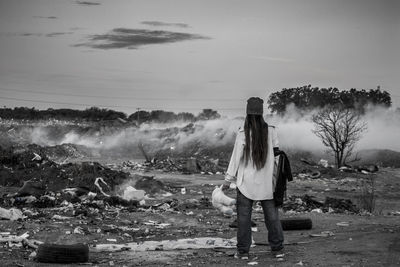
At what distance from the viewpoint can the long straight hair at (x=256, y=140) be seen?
8016 mm

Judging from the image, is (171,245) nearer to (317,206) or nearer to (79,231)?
(79,231)

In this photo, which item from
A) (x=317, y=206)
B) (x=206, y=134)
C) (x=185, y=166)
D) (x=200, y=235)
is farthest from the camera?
(x=206, y=134)

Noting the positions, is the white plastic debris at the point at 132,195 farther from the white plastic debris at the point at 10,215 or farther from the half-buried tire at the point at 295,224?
the half-buried tire at the point at 295,224

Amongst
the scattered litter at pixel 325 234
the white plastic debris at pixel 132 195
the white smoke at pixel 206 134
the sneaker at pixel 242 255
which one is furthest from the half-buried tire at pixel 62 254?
the white smoke at pixel 206 134

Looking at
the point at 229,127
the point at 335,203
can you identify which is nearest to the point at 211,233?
the point at 335,203

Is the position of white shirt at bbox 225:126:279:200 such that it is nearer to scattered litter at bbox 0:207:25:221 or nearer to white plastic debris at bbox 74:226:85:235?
white plastic debris at bbox 74:226:85:235

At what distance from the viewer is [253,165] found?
317 inches

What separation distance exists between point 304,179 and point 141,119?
56.9 metres

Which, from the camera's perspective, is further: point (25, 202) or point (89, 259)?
point (25, 202)

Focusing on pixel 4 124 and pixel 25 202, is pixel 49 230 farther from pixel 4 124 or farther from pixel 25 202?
pixel 4 124

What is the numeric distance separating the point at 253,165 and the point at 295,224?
372cm

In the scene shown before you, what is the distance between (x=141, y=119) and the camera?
283ft

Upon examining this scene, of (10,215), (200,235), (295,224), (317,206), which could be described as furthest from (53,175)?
(295,224)

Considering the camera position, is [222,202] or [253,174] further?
[222,202]
